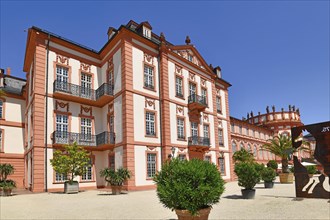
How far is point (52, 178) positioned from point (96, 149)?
4.30 m

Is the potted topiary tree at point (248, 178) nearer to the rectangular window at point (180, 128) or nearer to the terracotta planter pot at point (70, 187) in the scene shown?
the terracotta planter pot at point (70, 187)

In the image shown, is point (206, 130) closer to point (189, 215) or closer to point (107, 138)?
point (107, 138)

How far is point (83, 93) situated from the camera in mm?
22922

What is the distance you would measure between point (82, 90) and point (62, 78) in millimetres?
1782

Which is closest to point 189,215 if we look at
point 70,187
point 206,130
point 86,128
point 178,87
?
point 70,187

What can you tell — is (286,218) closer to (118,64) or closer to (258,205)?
(258,205)

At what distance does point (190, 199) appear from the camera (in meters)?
6.14

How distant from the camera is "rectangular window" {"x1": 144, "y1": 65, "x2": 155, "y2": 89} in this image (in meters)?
23.6

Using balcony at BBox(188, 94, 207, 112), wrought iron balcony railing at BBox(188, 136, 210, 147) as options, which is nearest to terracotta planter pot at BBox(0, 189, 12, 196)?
wrought iron balcony railing at BBox(188, 136, 210, 147)

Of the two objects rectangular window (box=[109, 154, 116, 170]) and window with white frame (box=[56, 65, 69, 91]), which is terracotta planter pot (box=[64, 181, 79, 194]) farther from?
window with white frame (box=[56, 65, 69, 91])

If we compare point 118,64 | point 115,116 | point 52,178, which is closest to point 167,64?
point 118,64

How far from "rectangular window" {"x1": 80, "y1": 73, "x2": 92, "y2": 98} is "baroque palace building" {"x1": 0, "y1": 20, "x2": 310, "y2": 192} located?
0.28ft

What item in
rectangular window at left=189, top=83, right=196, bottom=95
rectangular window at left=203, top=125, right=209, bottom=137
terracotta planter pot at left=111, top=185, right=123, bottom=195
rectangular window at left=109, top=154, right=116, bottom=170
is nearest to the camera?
terracotta planter pot at left=111, top=185, right=123, bottom=195

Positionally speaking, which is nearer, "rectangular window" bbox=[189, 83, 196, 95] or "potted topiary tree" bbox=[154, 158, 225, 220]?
"potted topiary tree" bbox=[154, 158, 225, 220]
